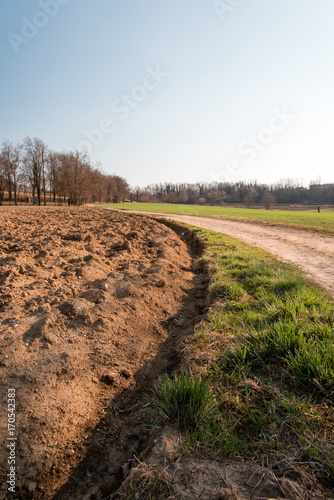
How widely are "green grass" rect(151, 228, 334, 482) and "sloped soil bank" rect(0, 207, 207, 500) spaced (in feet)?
1.68

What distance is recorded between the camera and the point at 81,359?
296 centimetres

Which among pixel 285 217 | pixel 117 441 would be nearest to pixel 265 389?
pixel 117 441

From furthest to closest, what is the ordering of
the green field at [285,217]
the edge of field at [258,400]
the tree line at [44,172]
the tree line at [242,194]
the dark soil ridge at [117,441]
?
1. the tree line at [242,194]
2. the tree line at [44,172]
3. the green field at [285,217]
4. the dark soil ridge at [117,441]
5. the edge of field at [258,400]

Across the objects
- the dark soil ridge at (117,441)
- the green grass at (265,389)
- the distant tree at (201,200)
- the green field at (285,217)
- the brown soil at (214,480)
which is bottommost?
the dark soil ridge at (117,441)

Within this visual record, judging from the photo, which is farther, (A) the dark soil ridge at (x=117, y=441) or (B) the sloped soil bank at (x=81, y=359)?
(B) the sloped soil bank at (x=81, y=359)

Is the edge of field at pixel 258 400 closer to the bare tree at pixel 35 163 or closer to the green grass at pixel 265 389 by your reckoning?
the green grass at pixel 265 389

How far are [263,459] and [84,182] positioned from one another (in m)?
51.9

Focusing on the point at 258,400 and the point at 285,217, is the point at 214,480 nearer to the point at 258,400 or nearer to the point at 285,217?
the point at 258,400

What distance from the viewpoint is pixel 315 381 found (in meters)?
2.12

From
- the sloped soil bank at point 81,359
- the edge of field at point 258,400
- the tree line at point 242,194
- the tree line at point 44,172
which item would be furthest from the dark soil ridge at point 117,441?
the tree line at point 242,194

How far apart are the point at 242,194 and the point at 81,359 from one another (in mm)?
120096

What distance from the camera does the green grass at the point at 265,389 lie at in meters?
1.72

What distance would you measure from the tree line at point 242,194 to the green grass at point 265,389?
86152mm

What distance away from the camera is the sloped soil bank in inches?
78.2
